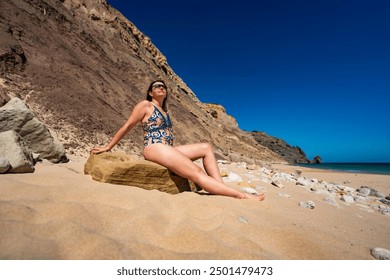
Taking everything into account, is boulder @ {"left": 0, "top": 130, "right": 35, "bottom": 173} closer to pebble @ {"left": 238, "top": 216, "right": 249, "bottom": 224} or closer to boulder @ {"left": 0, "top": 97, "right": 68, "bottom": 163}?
boulder @ {"left": 0, "top": 97, "right": 68, "bottom": 163}

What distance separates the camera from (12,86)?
21.8 feet

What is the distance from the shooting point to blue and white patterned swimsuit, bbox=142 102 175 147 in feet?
11.5

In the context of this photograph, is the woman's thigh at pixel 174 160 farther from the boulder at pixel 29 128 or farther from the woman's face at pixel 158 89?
the boulder at pixel 29 128

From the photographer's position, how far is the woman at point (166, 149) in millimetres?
2992

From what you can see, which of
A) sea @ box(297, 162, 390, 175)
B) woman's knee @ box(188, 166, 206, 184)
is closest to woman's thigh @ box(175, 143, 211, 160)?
woman's knee @ box(188, 166, 206, 184)

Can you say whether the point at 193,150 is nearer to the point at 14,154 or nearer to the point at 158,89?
the point at 158,89

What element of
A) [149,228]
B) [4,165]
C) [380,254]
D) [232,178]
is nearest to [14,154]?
[4,165]

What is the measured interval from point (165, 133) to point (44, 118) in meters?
4.52

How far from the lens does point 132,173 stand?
2846mm

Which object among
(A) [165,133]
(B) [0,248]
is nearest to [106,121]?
(A) [165,133]

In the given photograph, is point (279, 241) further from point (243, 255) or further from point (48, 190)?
point (48, 190)

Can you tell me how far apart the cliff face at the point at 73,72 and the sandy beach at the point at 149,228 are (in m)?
3.38

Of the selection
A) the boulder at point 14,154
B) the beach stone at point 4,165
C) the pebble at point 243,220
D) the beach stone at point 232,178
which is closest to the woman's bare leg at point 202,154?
the pebble at point 243,220

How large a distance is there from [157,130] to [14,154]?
167 centimetres
